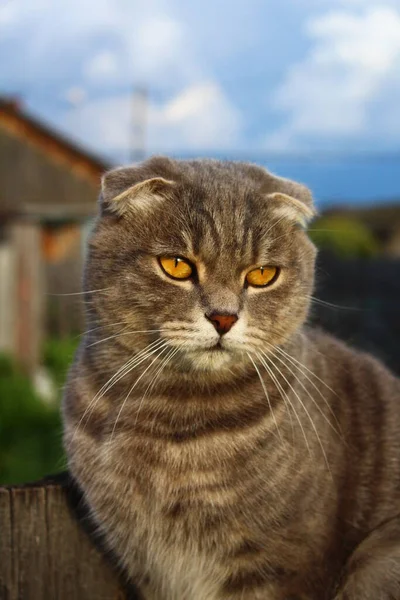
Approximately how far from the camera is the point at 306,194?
2.53 metres

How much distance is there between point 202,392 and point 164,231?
18.6 inches

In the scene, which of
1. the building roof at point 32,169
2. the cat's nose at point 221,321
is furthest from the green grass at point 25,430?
the building roof at point 32,169

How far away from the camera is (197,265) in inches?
87.3

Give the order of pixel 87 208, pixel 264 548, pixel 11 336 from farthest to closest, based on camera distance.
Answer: pixel 87 208 < pixel 11 336 < pixel 264 548

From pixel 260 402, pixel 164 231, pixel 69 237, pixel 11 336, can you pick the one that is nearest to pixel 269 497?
pixel 260 402

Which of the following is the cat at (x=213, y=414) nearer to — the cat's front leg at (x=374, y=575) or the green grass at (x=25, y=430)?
the cat's front leg at (x=374, y=575)

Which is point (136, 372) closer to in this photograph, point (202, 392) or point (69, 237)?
point (202, 392)

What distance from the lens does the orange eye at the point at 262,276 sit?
7.52ft

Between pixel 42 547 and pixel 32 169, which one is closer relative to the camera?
pixel 42 547

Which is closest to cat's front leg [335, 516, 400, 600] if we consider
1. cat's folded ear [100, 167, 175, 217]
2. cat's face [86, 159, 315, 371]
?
cat's face [86, 159, 315, 371]

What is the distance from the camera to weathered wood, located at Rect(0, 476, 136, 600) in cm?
223

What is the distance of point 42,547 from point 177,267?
86cm

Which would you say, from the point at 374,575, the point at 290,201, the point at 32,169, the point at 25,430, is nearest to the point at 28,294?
the point at 25,430

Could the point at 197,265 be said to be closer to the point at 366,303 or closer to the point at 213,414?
the point at 213,414
